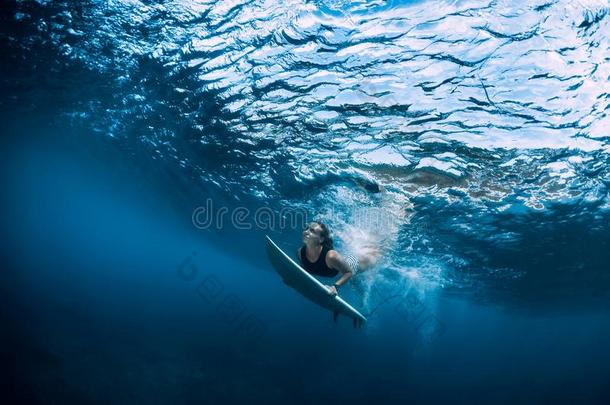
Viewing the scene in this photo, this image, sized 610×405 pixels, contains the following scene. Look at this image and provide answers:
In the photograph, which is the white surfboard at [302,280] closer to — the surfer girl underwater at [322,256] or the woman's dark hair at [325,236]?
the surfer girl underwater at [322,256]

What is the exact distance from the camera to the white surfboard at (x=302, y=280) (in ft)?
25.2

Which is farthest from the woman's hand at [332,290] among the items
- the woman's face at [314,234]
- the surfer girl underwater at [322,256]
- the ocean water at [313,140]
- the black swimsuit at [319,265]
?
the ocean water at [313,140]

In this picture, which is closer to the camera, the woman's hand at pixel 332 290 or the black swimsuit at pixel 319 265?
the woman's hand at pixel 332 290

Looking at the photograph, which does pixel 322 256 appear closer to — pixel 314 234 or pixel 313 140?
pixel 314 234

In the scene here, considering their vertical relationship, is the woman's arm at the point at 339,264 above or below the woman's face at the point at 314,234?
below

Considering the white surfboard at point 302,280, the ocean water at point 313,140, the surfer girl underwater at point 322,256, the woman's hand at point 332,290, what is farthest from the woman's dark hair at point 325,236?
the ocean water at point 313,140

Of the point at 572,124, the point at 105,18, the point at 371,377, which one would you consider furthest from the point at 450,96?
the point at 371,377

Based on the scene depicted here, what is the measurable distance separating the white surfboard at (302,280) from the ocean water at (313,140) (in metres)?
4.94

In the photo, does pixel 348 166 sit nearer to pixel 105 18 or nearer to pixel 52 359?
pixel 105 18

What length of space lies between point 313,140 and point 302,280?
5.83 m

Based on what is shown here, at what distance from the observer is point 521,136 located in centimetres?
908

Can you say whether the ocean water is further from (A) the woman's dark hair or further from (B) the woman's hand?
(B) the woman's hand

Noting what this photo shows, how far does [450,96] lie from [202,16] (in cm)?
677

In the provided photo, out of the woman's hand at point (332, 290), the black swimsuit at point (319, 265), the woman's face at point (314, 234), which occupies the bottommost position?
the woman's hand at point (332, 290)
